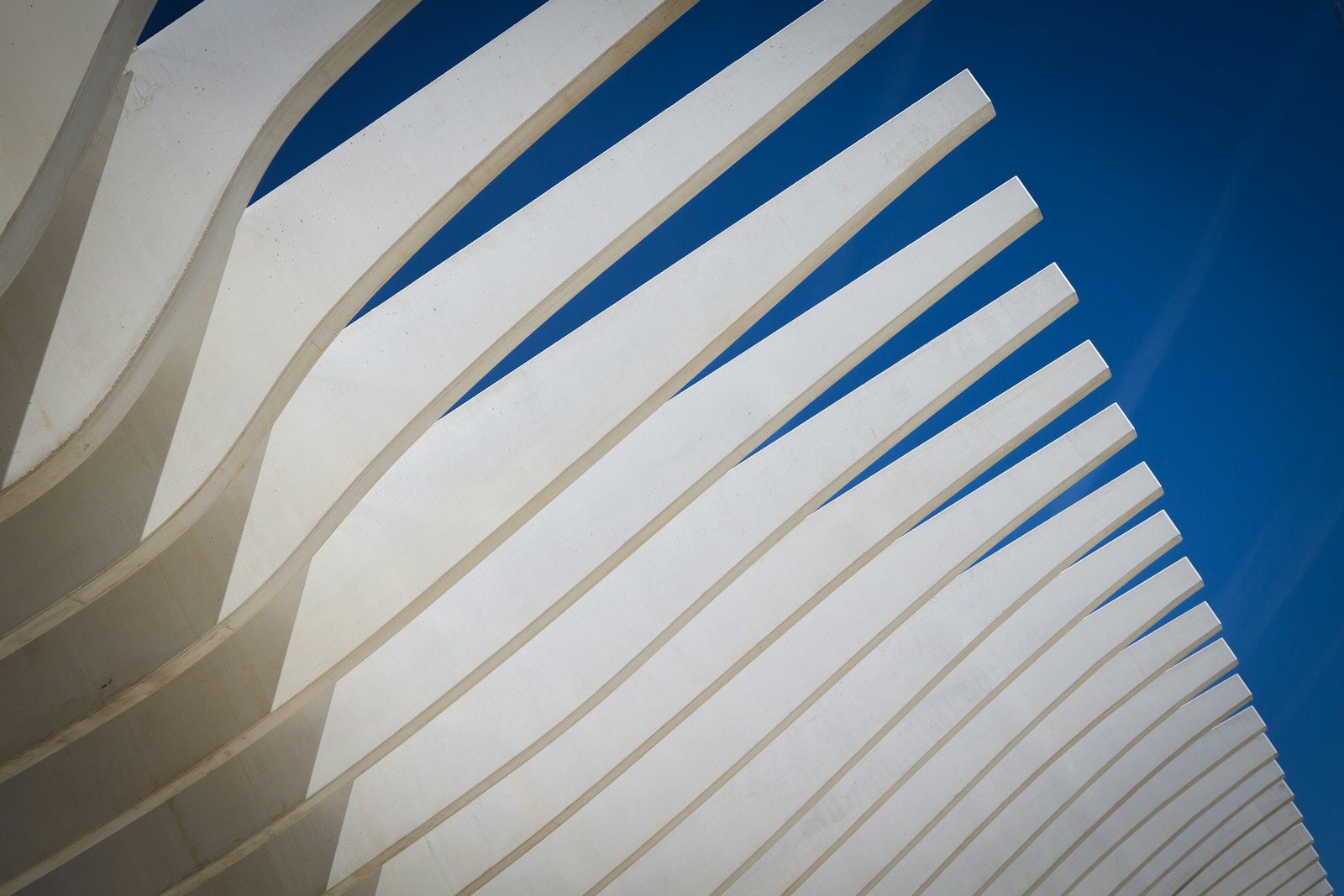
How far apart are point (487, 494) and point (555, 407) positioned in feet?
3.22

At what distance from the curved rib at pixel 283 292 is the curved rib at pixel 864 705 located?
988 centimetres

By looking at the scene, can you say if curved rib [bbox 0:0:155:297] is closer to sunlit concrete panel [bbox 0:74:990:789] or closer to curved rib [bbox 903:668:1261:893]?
sunlit concrete panel [bbox 0:74:990:789]

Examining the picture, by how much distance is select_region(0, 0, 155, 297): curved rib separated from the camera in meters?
5.48

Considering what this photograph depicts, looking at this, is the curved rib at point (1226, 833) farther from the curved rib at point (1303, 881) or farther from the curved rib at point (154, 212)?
the curved rib at point (154, 212)

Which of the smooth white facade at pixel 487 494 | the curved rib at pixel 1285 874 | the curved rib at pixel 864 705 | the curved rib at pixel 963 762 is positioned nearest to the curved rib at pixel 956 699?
the smooth white facade at pixel 487 494

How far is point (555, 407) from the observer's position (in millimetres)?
10297

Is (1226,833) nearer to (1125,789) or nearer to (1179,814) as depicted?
(1179,814)

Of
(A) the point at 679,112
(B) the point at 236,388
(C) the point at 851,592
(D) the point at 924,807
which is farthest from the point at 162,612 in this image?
(D) the point at 924,807

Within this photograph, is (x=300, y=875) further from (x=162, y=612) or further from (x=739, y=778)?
(x=739, y=778)

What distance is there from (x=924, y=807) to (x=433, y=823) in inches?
385

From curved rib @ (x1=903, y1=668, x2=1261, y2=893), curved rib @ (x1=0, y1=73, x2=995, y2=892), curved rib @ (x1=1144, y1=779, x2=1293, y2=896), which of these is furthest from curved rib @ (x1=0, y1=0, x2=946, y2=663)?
curved rib @ (x1=1144, y1=779, x2=1293, y2=896)

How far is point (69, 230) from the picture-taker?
6938 millimetres

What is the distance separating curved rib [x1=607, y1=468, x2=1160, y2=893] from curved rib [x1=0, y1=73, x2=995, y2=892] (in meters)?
7.39

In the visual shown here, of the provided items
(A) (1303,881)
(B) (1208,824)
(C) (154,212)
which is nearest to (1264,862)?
(A) (1303,881)
